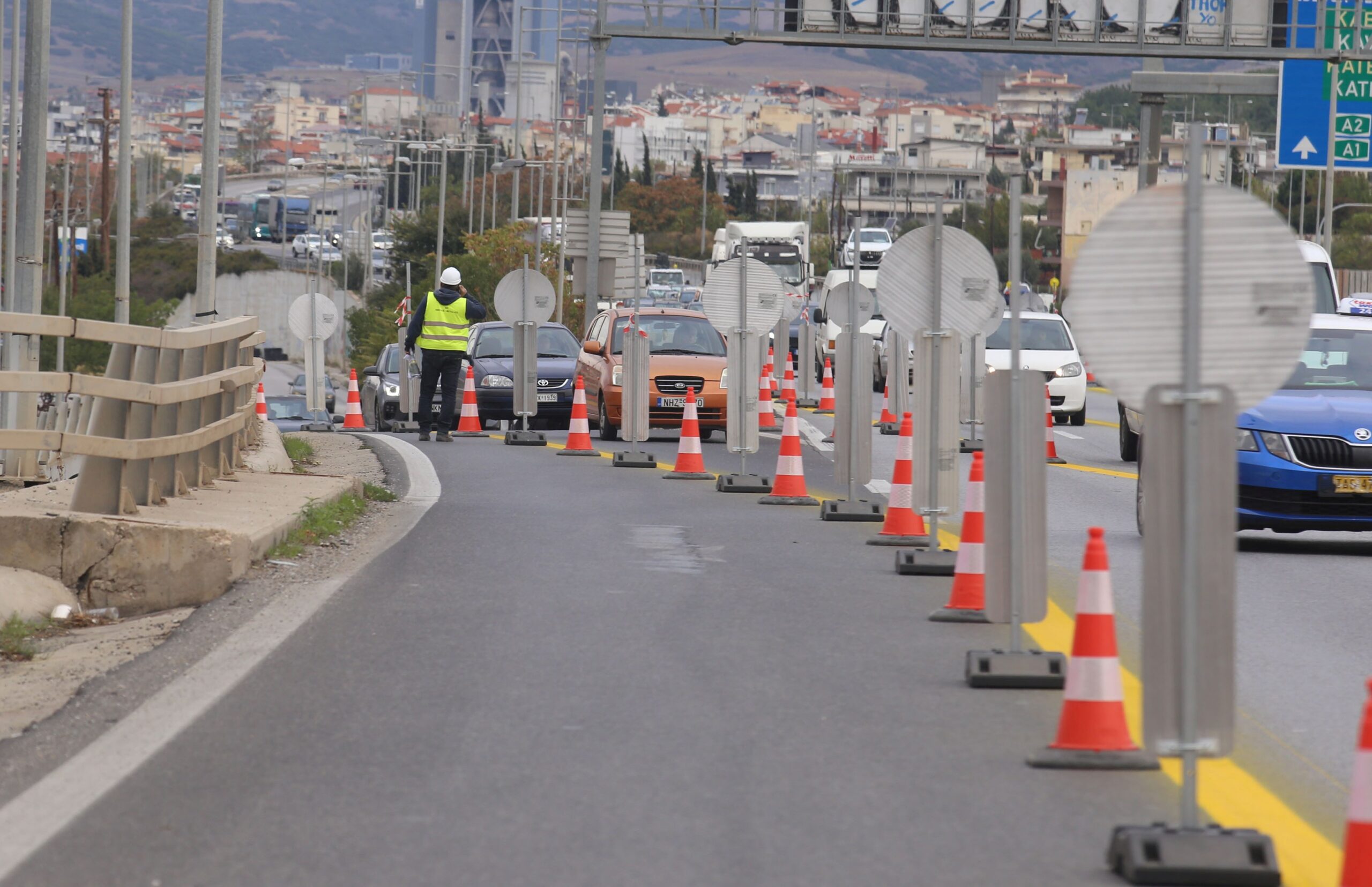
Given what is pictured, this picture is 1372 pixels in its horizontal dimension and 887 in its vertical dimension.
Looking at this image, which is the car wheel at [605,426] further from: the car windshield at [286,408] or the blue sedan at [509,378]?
the car windshield at [286,408]

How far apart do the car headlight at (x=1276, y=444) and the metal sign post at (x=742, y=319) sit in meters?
4.92

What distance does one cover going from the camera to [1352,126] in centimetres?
4144

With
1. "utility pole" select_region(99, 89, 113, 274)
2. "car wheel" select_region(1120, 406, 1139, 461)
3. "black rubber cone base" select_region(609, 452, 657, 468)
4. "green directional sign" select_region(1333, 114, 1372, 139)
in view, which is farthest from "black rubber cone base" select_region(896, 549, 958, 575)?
"utility pole" select_region(99, 89, 113, 274)

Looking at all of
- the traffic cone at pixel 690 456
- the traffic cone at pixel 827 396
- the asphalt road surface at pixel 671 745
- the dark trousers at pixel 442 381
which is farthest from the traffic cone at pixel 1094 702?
the traffic cone at pixel 827 396

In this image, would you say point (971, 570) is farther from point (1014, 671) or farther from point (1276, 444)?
point (1276, 444)

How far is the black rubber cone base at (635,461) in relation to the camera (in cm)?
1947

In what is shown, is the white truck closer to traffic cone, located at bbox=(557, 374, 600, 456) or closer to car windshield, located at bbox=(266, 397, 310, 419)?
car windshield, located at bbox=(266, 397, 310, 419)

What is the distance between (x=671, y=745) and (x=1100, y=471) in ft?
49.9

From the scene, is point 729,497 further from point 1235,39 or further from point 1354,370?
point 1235,39

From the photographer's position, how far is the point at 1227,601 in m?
5.53

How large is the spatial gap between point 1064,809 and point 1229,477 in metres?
1.21

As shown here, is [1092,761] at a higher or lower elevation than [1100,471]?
lower

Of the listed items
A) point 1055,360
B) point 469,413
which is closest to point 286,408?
point 1055,360

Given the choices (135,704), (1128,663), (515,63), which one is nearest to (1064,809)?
(1128,663)
